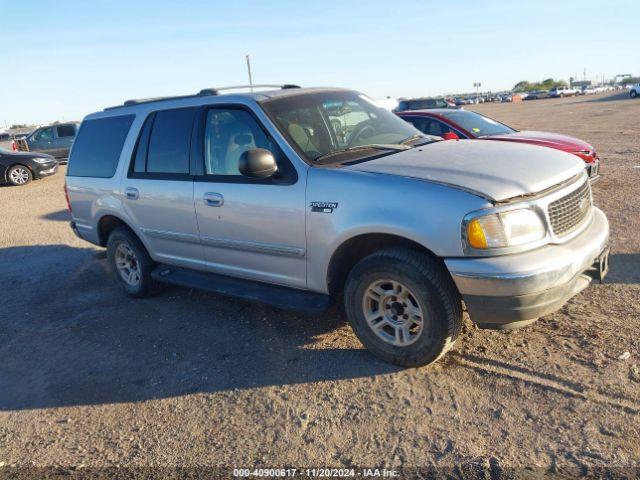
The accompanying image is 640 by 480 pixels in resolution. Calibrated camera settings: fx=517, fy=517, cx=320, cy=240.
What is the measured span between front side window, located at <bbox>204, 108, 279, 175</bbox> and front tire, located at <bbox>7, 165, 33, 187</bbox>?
1457 centimetres

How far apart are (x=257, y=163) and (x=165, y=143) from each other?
1554mm

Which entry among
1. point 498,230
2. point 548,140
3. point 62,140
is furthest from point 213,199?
point 62,140

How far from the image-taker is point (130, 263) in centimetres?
566

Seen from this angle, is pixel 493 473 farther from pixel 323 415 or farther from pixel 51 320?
pixel 51 320

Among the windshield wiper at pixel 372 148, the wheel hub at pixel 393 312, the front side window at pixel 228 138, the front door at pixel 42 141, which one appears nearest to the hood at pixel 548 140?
the windshield wiper at pixel 372 148

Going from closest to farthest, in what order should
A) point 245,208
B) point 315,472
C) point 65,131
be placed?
point 315,472 → point 245,208 → point 65,131

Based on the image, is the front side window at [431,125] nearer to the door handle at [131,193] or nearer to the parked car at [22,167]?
the door handle at [131,193]

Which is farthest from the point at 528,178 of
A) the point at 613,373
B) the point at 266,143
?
the point at 266,143

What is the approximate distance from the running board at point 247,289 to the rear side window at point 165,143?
3.21 feet

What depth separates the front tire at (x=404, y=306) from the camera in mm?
3271

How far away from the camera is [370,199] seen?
Answer: 3.39 metres

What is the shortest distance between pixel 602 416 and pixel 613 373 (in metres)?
0.49

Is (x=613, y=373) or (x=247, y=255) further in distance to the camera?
(x=247, y=255)

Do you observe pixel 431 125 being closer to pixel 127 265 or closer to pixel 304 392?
pixel 127 265
